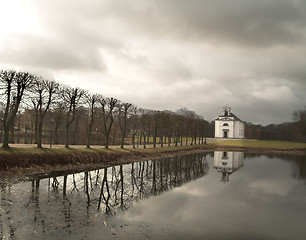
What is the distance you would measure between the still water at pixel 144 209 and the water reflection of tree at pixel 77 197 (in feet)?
0.10

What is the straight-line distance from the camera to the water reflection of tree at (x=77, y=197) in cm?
816

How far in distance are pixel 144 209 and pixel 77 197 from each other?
12.0 ft

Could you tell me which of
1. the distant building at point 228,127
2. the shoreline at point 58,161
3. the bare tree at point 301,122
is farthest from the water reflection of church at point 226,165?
the distant building at point 228,127

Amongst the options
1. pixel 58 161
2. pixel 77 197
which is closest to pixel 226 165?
pixel 58 161

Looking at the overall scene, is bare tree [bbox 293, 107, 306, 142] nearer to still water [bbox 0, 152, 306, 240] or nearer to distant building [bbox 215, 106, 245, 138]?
distant building [bbox 215, 106, 245, 138]

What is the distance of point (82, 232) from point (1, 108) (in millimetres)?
56075

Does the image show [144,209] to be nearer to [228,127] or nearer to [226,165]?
[226,165]

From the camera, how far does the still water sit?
7992 mm

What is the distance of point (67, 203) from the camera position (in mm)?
10617

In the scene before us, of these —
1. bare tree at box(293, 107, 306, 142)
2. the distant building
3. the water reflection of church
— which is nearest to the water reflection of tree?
the water reflection of church

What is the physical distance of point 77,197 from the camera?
1174 cm

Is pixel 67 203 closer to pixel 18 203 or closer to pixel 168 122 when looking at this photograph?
pixel 18 203

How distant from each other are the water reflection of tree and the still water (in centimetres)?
3

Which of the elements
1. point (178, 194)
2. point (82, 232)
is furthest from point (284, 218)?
point (82, 232)
